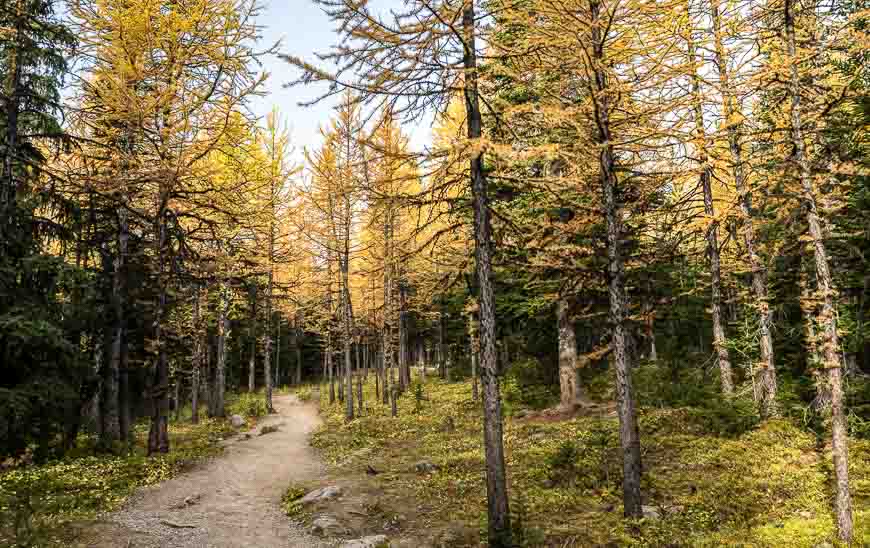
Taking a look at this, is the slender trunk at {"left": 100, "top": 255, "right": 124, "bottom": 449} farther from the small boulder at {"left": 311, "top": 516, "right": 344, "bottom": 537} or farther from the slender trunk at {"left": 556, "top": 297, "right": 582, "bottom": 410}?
the slender trunk at {"left": 556, "top": 297, "right": 582, "bottom": 410}

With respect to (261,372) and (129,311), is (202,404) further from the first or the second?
(129,311)

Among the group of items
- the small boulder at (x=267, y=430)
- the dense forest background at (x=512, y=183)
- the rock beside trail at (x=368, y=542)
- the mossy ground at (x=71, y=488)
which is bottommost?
the small boulder at (x=267, y=430)

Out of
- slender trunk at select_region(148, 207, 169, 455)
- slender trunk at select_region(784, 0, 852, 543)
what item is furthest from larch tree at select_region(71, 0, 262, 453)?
slender trunk at select_region(784, 0, 852, 543)

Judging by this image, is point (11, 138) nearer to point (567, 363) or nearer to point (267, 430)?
point (267, 430)

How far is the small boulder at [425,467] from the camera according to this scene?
11.4 metres

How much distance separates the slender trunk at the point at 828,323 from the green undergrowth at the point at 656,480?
0.51 m

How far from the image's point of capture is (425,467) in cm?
1153

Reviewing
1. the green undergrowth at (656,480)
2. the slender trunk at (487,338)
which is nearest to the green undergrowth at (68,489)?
the green undergrowth at (656,480)

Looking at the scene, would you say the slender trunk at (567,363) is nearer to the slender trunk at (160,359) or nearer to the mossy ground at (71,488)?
the mossy ground at (71,488)

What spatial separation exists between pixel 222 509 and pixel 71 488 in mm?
3034

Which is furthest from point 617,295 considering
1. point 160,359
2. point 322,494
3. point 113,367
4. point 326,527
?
point 113,367

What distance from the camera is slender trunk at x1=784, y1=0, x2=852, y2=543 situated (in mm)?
6973

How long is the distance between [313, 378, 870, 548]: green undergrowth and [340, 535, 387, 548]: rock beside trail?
1.34 metres

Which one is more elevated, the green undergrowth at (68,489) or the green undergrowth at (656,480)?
the green undergrowth at (68,489)
